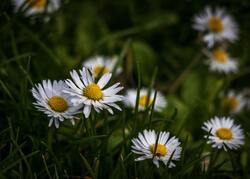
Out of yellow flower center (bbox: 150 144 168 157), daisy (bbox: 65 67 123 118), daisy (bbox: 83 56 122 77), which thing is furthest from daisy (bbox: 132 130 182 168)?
daisy (bbox: 83 56 122 77)

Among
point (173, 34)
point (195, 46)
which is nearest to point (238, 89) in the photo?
point (195, 46)

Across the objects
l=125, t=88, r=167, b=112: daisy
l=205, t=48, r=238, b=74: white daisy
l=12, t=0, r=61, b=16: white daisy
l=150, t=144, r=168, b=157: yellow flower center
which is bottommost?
l=150, t=144, r=168, b=157: yellow flower center

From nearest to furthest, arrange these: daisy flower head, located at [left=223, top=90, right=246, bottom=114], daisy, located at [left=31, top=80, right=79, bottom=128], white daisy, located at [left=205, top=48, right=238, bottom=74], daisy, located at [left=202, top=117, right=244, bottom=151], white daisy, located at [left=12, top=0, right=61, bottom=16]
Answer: daisy, located at [left=31, top=80, right=79, bottom=128] → daisy, located at [left=202, top=117, right=244, bottom=151] → white daisy, located at [left=12, top=0, right=61, bottom=16] → daisy flower head, located at [left=223, top=90, right=246, bottom=114] → white daisy, located at [left=205, top=48, right=238, bottom=74]

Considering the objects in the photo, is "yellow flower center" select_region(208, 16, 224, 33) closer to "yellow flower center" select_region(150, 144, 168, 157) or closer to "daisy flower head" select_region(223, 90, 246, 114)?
"daisy flower head" select_region(223, 90, 246, 114)

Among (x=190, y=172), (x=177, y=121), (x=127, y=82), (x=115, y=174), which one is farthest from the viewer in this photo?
(x=127, y=82)

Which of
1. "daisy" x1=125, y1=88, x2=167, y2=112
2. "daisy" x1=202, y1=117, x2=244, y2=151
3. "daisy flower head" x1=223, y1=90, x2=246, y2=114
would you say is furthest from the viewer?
"daisy flower head" x1=223, y1=90, x2=246, y2=114

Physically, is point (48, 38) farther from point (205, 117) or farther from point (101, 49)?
point (205, 117)
